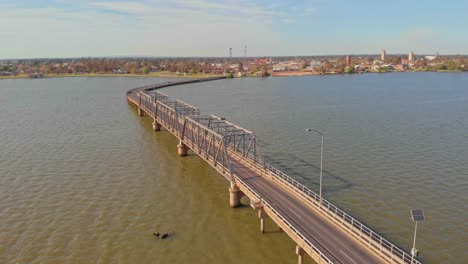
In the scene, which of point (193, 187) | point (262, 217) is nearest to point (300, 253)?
point (262, 217)

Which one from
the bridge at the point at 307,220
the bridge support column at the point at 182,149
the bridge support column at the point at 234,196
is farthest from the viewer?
the bridge support column at the point at 182,149

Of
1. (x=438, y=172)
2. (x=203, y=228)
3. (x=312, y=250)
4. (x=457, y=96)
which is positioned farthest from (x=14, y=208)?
(x=457, y=96)

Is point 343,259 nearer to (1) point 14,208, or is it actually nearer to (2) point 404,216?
(2) point 404,216

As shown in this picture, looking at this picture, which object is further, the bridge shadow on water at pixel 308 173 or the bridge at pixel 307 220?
the bridge shadow on water at pixel 308 173

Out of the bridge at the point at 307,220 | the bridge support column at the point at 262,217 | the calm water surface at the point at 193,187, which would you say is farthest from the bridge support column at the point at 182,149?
the bridge support column at the point at 262,217

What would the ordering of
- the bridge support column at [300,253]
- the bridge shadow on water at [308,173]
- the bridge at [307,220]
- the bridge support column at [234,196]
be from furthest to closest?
the bridge shadow on water at [308,173]
the bridge support column at [234,196]
the bridge support column at [300,253]
the bridge at [307,220]

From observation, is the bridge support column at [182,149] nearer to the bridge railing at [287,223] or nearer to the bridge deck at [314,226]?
the bridge railing at [287,223]
